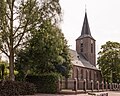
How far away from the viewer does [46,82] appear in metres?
31.7

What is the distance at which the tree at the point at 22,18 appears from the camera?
24.9 m

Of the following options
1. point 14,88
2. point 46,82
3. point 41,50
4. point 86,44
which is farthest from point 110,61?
point 14,88

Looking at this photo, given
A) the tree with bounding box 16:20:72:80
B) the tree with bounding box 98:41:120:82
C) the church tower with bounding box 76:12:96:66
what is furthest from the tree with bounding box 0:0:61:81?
the church tower with bounding box 76:12:96:66

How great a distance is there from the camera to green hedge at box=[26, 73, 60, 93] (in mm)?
30984

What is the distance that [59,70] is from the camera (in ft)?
124

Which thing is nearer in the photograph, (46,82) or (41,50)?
(41,50)

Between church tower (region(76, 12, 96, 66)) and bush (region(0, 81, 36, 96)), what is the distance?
49.1 meters

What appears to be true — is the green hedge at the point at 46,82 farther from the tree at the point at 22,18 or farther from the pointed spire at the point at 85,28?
the pointed spire at the point at 85,28

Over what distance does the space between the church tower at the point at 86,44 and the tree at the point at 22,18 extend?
48517mm

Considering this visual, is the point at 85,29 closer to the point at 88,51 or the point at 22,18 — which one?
the point at 88,51

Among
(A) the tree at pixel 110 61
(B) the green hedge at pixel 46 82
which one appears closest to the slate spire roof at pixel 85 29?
(A) the tree at pixel 110 61

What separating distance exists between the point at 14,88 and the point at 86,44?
51858mm

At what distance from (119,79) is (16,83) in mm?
47103

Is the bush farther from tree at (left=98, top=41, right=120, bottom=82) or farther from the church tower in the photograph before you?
the church tower
